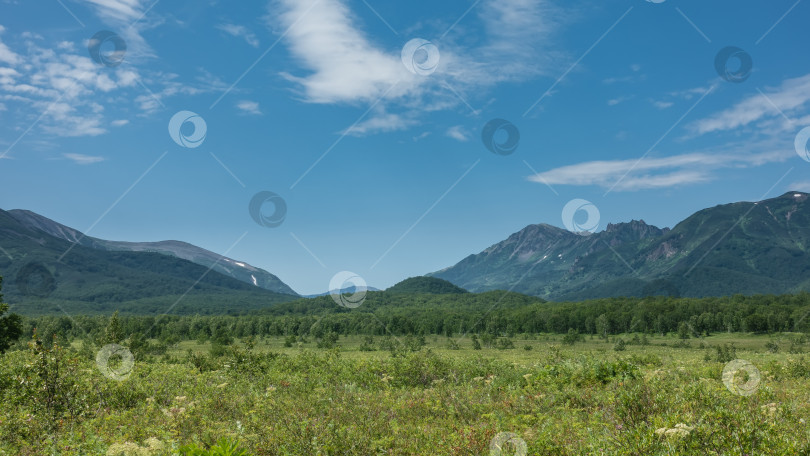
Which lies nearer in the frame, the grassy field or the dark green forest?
the grassy field

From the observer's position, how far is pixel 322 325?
171 metres

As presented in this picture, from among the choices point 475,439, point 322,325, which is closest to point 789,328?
point 322,325

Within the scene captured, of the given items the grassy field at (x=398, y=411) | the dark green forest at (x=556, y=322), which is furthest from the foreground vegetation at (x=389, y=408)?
the dark green forest at (x=556, y=322)

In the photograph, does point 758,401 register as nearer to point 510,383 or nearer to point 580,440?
point 580,440

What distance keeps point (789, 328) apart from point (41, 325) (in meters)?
225

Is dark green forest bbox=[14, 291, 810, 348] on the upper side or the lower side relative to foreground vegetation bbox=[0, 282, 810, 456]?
upper

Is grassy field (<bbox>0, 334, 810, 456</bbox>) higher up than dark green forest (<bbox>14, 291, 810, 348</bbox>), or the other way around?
dark green forest (<bbox>14, 291, 810, 348</bbox>)

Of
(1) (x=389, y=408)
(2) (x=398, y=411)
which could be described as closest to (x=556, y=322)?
(1) (x=389, y=408)

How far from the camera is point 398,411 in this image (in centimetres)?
1389

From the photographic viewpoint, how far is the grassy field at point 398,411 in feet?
28.3

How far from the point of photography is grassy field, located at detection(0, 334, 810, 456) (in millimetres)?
8633

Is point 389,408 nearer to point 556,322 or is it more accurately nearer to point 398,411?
point 398,411

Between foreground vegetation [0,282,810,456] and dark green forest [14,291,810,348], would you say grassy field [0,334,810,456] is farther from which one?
dark green forest [14,291,810,348]

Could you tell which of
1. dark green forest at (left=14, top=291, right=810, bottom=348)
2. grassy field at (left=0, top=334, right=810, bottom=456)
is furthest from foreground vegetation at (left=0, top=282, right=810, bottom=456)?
dark green forest at (left=14, top=291, right=810, bottom=348)
